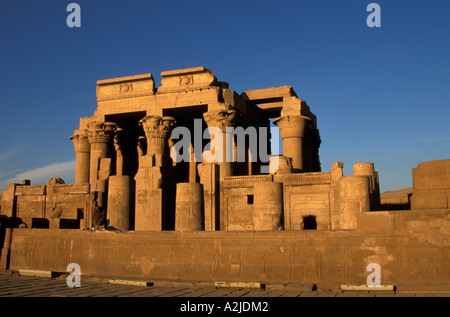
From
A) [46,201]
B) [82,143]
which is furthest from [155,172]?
[82,143]

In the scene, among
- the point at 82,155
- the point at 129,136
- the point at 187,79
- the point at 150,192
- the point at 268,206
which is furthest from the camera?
the point at 129,136

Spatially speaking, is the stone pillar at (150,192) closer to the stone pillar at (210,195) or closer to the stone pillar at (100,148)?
the stone pillar at (210,195)

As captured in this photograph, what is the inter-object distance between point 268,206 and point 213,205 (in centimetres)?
326

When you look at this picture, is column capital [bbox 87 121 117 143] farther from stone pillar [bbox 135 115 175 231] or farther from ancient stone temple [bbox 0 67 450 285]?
stone pillar [bbox 135 115 175 231]

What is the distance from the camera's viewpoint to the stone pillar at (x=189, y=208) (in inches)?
651

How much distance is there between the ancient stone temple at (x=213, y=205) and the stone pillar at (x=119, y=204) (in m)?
0.04

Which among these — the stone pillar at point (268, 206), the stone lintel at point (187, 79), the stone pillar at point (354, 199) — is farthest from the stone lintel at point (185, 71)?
the stone pillar at point (354, 199)

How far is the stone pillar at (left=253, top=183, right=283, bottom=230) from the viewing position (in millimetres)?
15836

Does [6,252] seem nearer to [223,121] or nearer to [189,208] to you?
[189,208]

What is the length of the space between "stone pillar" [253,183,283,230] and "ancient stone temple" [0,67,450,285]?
0.04 m

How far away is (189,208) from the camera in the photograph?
1659cm

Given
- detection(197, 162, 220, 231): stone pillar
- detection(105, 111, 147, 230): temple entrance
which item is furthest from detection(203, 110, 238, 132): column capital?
detection(105, 111, 147, 230): temple entrance

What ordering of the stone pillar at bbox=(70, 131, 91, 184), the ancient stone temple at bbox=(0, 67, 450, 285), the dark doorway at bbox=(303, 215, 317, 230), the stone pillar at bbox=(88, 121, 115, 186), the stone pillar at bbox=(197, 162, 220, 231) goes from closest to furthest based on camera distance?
the ancient stone temple at bbox=(0, 67, 450, 285) → the dark doorway at bbox=(303, 215, 317, 230) → the stone pillar at bbox=(197, 162, 220, 231) → the stone pillar at bbox=(88, 121, 115, 186) → the stone pillar at bbox=(70, 131, 91, 184)
